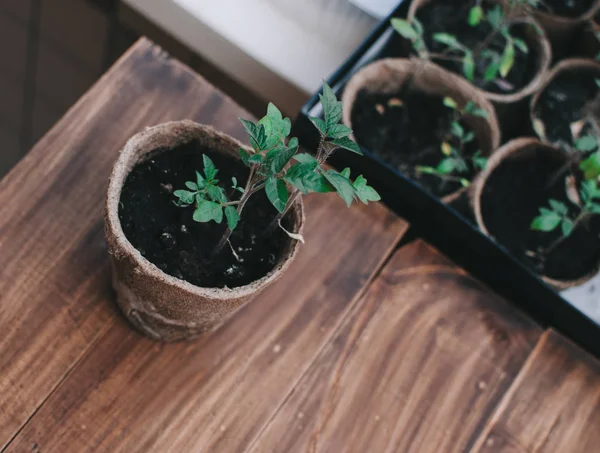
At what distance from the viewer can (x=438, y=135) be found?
140 centimetres

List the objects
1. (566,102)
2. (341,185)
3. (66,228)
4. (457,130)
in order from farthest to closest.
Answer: (566,102), (457,130), (66,228), (341,185)

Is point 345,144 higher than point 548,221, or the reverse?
point 345,144

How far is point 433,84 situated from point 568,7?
47cm

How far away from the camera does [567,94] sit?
1512 mm

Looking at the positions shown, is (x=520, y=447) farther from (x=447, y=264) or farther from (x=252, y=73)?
(x=252, y=73)

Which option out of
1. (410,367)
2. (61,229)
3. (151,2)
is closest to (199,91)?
(61,229)

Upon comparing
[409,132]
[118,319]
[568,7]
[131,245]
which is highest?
[568,7]

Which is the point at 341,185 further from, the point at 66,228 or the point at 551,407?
the point at 551,407

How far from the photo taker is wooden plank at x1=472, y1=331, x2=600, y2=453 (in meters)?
1.07

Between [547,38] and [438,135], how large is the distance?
39cm

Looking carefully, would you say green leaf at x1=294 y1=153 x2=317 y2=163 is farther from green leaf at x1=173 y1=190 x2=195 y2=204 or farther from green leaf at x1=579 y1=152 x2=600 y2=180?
green leaf at x1=579 y1=152 x2=600 y2=180

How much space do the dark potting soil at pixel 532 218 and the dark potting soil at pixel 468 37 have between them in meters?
0.21

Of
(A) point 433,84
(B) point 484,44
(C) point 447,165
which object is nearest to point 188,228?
(C) point 447,165

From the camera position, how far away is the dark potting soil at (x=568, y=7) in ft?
5.16
